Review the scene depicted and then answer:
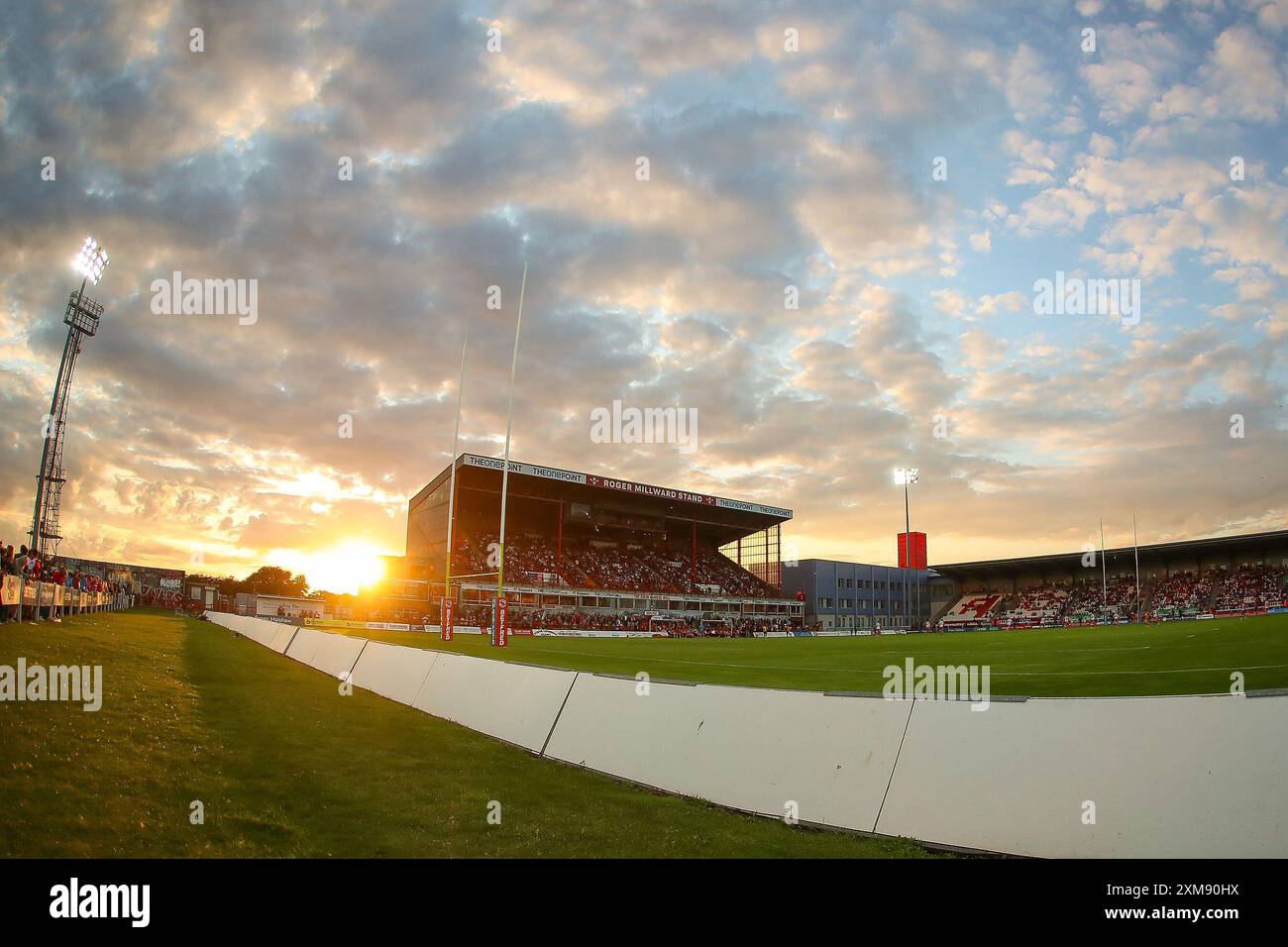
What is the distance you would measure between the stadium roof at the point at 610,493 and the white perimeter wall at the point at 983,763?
5436cm

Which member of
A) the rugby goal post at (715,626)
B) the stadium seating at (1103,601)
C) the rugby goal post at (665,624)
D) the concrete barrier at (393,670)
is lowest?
the rugby goal post at (715,626)

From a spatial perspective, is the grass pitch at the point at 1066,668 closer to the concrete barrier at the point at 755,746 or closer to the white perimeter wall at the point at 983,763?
the concrete barrier at the point at 755,746


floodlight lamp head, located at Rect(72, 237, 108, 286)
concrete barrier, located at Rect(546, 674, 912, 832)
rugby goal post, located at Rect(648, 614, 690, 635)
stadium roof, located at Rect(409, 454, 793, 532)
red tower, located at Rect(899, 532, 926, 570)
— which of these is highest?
floodlight lamp head, located at Rect(72, 237, 108, 286)

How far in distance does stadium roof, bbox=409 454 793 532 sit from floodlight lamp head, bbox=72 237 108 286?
2619 cm

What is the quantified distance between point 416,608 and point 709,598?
31.6 m

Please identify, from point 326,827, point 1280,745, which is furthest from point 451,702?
point 1280,745

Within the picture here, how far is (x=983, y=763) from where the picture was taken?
5.32 m

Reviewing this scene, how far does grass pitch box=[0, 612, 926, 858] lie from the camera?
512 centimetres

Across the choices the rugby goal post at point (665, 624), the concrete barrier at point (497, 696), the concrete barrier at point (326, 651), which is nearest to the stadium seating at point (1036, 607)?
the rugby goal post at point (665, 624)

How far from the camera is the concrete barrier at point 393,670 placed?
13.8 meters

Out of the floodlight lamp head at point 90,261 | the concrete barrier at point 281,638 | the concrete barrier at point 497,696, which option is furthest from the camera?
the floodlight lamp head at point 90,261

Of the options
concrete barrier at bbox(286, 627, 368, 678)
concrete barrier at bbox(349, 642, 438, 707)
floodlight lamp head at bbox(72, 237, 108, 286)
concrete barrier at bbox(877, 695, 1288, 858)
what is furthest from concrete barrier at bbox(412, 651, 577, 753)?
floodlight lamp head at bbox(72, 237, 108, 286)

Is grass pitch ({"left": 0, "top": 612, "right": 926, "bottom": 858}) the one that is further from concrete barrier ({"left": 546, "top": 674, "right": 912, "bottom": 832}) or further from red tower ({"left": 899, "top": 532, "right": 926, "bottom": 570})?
red tower ({"left": 899, "top": 532, "right": 926, "bottom": 570})

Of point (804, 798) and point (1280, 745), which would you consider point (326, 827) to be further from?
point (1280, 745)
